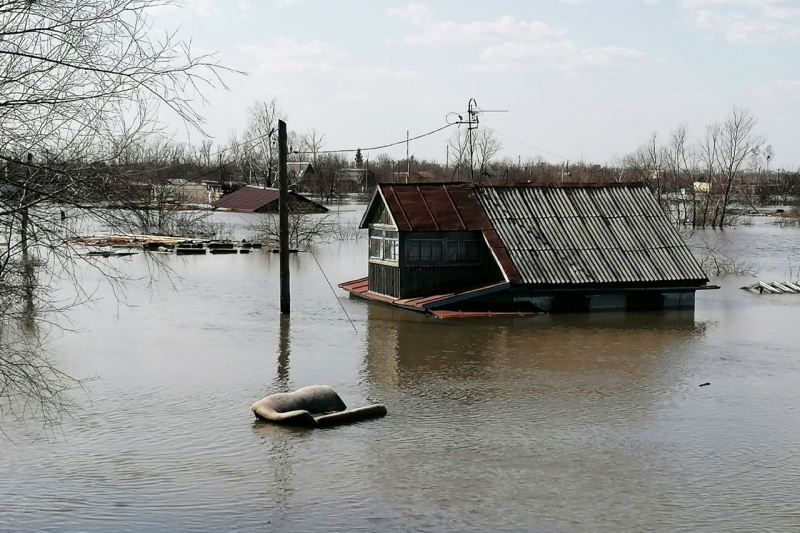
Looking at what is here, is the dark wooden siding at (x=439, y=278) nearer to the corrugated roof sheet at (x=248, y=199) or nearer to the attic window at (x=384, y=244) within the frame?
the attic window at (x=384, y=244)

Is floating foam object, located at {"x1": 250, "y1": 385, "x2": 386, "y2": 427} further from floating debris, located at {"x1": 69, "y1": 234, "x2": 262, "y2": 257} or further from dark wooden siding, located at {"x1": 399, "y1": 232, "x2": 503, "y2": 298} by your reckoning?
floating debris, located at {"x1": 69, "y1": 234, "x2": 262, "y2": 257}

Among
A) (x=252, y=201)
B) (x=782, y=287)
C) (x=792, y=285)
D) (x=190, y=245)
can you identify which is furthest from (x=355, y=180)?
(x=782, y=287)

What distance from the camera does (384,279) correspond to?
81.6ft

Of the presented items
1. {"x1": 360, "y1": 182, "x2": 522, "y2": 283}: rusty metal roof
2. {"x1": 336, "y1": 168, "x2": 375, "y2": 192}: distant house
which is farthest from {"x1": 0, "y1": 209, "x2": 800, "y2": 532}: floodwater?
{"x1": 336, "y1": 168, "x2": 375, "y2": 192}: distant house

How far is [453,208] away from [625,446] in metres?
12.7

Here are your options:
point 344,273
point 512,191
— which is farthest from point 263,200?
point 512,191

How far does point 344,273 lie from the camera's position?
34156 millimetres

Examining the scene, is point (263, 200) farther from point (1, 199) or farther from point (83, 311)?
point (1, 199)

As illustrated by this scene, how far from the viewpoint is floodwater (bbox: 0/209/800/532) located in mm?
10172

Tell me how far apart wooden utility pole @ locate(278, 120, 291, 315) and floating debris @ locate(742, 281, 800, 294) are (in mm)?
16084

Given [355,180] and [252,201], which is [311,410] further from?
[355,180]

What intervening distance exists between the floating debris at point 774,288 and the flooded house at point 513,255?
6504 mm

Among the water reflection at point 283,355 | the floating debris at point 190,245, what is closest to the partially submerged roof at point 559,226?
the water reflection at point 283,355

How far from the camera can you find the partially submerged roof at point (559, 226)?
23.8 metres
